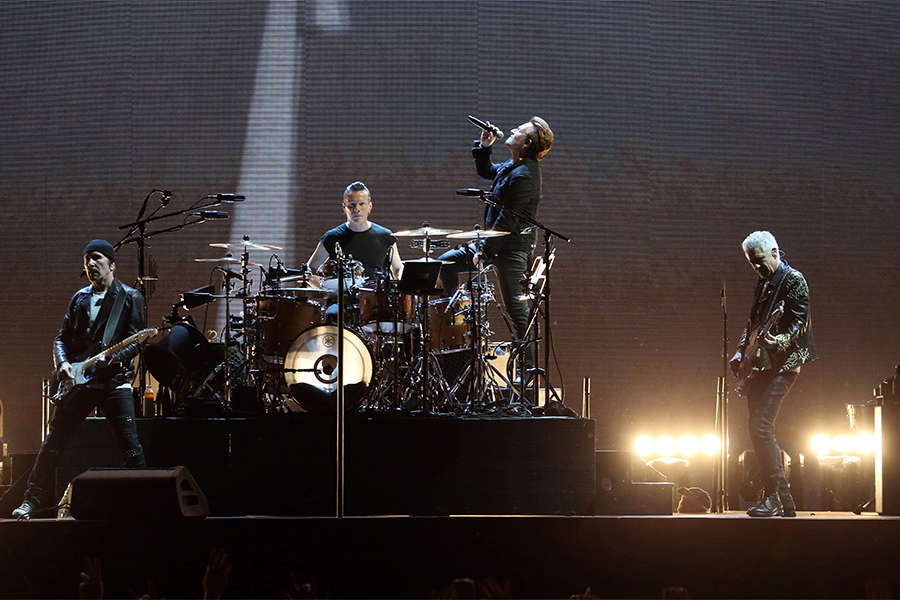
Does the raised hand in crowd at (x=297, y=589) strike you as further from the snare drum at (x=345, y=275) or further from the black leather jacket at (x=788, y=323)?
the black leather jacket at (x=788, y=323)

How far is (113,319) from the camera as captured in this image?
4.68m

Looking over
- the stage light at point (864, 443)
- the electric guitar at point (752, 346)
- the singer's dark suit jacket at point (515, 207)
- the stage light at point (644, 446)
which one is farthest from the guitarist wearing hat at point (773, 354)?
the stage light at point (644, 446)

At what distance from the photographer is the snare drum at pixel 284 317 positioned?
523 centimetres

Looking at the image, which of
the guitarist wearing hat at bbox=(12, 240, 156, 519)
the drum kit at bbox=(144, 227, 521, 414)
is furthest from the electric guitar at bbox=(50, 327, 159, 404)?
the drum kit at bbox=(144, 227, 521, 414)

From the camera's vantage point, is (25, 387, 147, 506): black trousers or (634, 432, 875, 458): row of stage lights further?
(634, 432, 875, 458): row of stage lights

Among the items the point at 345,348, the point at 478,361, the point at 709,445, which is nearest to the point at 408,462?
the point at 345,348

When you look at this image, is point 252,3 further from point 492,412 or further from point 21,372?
point 492,412

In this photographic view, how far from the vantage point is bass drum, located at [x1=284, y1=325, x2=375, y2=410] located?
4.98 metres

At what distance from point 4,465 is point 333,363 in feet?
12.0

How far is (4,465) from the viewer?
700 cm

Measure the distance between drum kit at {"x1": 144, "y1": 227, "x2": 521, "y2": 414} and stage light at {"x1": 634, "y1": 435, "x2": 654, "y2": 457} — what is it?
8.83 feet

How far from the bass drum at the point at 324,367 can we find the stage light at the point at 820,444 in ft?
15.2

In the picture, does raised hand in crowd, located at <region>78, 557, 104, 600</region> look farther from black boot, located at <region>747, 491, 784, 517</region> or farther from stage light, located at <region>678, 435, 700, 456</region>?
stage light, located at <region>678, 435, 700, 456</region>

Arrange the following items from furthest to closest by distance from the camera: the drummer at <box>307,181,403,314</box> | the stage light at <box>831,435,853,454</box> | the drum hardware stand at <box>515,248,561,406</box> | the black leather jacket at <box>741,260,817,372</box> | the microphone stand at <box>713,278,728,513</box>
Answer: the stage light at <box>831,435,853,454</box>
the drummer at <box>307,181,403,314</box>
the microphone stand at <box>713,278,728,513</box>
the drum hardware stand at <box>515,248,561,406</box>
the black leather jacket at <box>741,260,817,372</box>
